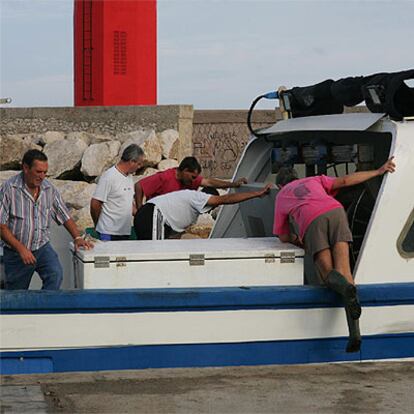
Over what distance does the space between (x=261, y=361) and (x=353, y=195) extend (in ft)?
4.68

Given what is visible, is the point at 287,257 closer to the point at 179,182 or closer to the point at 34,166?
the point at 34,166

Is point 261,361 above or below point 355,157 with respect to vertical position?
below

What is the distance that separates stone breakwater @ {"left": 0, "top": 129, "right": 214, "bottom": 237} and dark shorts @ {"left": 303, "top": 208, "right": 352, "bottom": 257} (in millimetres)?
13343

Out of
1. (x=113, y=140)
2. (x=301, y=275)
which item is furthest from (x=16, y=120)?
(x=301, y=275)

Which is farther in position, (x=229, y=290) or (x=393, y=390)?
(x=229, y=290)

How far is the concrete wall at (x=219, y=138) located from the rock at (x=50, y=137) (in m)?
2.79

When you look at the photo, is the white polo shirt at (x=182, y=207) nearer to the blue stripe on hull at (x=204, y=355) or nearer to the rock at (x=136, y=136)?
the blue stripe on hull at (x=204, y=355)

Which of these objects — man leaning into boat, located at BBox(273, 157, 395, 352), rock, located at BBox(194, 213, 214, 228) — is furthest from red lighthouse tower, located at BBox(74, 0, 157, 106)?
man leaning into boat, located at BBox(273, 157, 395, 352)

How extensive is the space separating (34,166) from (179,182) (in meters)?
2.22

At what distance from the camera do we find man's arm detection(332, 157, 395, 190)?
7.29 metres

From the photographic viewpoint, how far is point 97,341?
700cm

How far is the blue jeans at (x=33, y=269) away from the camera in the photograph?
7.66m

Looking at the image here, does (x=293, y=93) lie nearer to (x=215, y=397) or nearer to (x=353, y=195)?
(x=353, y=195)

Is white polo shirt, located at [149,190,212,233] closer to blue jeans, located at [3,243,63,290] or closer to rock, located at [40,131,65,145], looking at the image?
blue jeans, located at [3,243,63,290]
